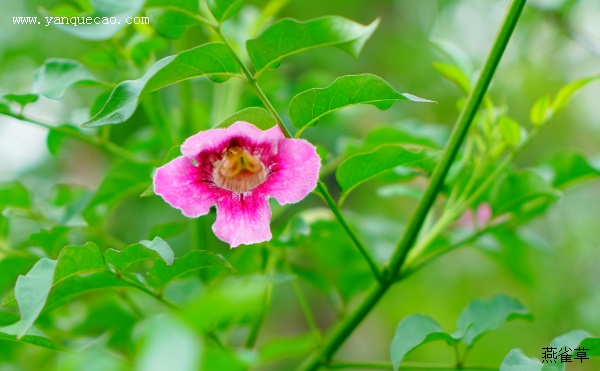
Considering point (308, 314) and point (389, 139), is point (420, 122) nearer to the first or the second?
point (389, 139)

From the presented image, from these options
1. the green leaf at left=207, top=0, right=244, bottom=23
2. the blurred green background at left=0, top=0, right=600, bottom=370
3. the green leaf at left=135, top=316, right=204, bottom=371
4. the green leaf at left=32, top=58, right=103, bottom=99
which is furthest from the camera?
the blurred green background at left=0, top=0, right=600, bottom=370

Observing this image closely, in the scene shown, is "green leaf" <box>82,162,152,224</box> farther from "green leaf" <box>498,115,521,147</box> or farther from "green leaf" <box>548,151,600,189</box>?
"green leaf" <box>548,151,600,189</box>

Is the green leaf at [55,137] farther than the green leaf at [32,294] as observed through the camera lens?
Yes

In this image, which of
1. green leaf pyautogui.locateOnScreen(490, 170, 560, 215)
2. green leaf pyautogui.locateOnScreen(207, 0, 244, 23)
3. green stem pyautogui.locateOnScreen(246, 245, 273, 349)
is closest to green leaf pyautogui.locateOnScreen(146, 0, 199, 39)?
green leaf pyautogui.locateOnScreen(207, 0, 244, 23)

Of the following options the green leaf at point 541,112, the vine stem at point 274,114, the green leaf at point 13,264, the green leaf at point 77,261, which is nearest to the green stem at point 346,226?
the vine stem at point 274,114

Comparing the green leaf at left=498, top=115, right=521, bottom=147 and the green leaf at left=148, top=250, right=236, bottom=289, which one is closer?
the green leaf at left=148, top=250, right=236, bottom=289

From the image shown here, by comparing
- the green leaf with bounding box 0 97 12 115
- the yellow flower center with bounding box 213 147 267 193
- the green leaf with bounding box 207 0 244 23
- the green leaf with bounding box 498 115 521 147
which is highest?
the green leaf with bounding box 498 115 521 147

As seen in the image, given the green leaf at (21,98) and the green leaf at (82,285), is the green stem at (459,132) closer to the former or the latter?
the green leaf at (82,285)
